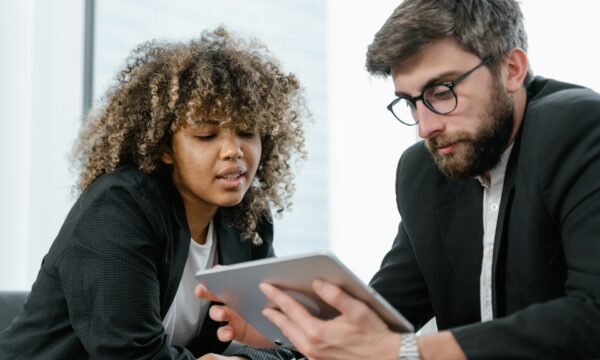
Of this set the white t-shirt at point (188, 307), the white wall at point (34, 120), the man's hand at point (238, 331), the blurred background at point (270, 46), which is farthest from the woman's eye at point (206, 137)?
the white wall at point (34, 120)

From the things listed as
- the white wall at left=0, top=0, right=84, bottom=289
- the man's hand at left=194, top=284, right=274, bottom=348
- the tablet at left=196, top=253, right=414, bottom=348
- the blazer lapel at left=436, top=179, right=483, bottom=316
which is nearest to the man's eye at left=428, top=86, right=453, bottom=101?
the blazer lapel at left=436, top=179, right=483, bottom=316

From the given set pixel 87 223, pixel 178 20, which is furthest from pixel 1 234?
pixel 87 223

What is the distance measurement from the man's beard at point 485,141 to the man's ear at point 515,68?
0.11ft

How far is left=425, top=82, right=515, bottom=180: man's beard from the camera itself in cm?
151

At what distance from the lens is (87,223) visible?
165 cm

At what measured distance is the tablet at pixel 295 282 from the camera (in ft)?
3.78

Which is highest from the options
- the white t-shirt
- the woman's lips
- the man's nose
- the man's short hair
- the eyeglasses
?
the man's short hair

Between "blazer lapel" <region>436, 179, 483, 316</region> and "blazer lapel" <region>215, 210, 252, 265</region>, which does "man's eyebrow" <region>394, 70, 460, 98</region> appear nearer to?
"blazer lapel" <region>436, 179, 483, 316</region>

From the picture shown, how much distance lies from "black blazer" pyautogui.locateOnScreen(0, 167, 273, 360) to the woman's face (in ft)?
0.25

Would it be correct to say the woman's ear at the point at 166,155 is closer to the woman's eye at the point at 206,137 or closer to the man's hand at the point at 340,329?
the woman's eye at the point at 206,137

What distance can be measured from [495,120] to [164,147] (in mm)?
809

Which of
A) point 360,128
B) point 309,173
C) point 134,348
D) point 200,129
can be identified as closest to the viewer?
point 134,348

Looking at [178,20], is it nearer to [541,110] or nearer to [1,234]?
[1,234]

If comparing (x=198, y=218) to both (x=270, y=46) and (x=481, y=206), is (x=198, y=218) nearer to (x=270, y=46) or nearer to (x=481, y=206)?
(x=481, y=206)
